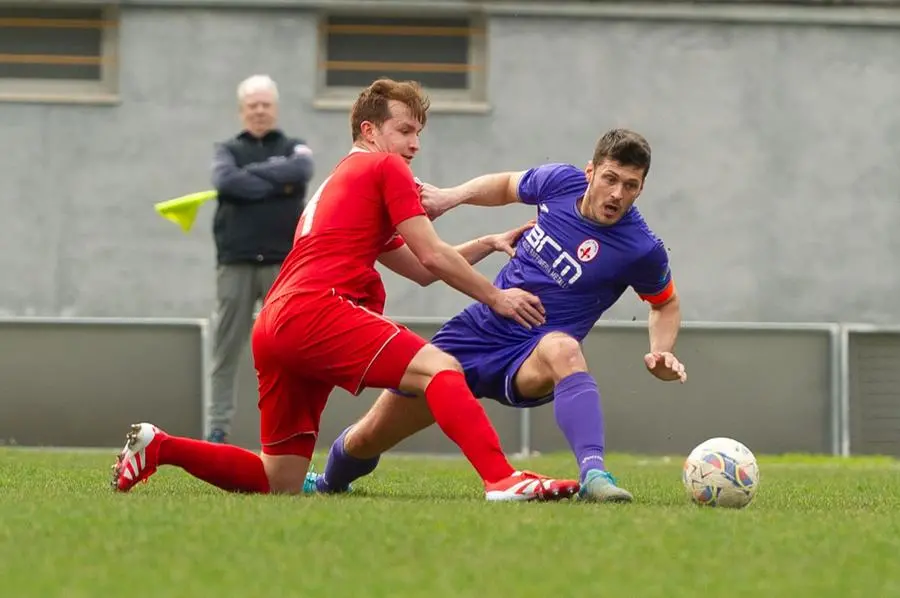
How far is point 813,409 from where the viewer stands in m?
14.4

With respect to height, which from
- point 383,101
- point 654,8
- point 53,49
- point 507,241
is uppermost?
point 654,8

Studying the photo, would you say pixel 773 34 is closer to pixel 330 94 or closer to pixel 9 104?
pixel 330 94

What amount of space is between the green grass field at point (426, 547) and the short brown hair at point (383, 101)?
1.53m

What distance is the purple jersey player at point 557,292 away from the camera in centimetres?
752

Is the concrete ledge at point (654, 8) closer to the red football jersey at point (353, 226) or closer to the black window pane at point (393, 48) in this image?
the black window pane at point (393, 48)

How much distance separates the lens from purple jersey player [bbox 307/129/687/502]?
24.7 feet

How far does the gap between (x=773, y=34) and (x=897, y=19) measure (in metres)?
1.06

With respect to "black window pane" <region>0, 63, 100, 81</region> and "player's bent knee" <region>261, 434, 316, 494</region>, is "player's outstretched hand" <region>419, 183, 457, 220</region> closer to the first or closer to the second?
"player's bent knee" <region>261, 434, 316, 494</region>

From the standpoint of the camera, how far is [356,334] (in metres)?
6.96

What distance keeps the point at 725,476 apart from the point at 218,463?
6.58 ft

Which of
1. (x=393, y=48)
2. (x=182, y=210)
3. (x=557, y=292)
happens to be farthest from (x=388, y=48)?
(x=557, y=292)

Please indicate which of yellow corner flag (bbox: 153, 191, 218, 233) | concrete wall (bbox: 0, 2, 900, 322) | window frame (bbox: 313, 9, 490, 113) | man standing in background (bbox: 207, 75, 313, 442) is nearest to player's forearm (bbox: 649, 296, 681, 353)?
man standing in background (bbox: 207, 75, 313, 442)

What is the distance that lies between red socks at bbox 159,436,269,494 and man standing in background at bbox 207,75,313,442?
4307mm

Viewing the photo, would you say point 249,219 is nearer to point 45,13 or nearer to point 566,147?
point 566,147
